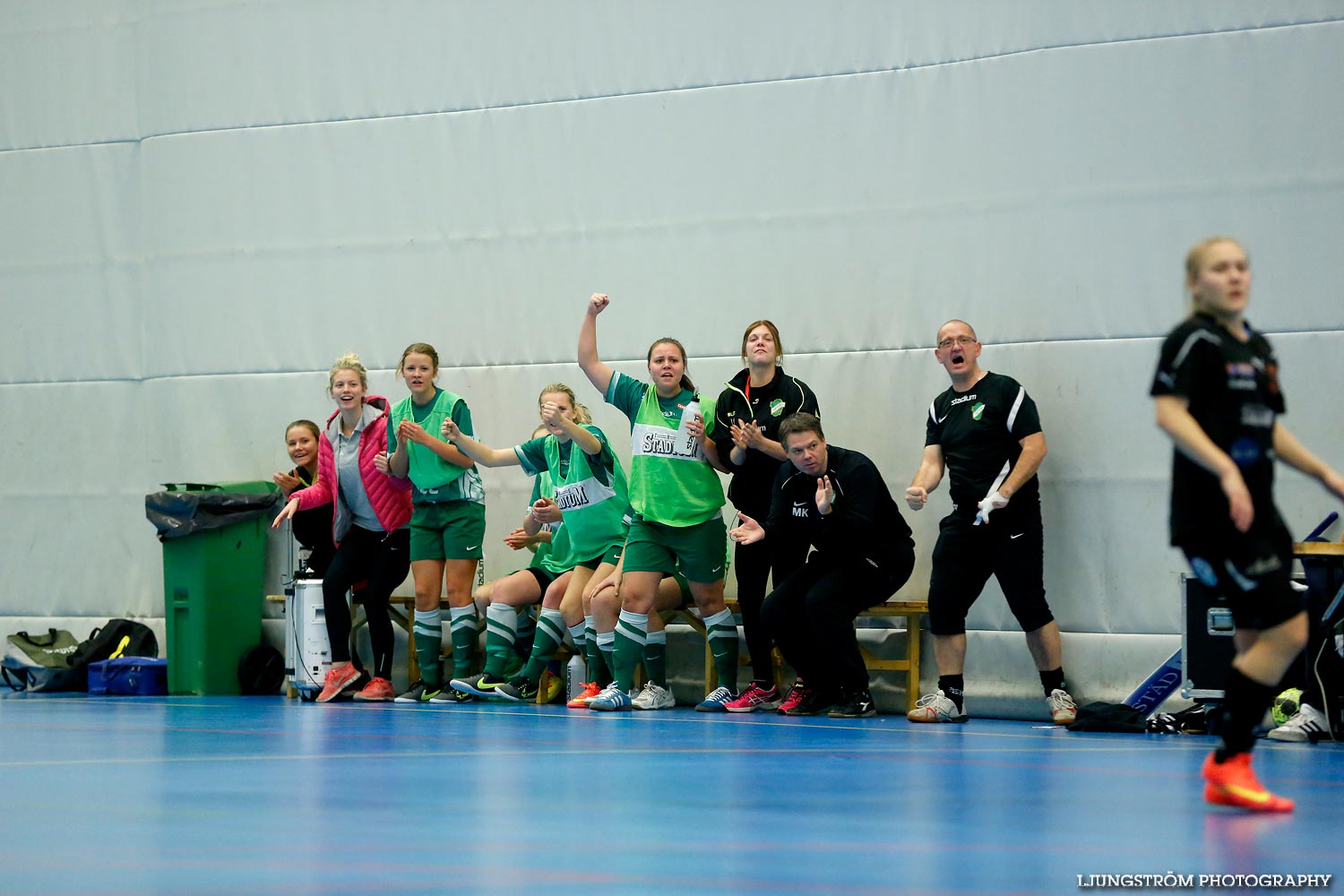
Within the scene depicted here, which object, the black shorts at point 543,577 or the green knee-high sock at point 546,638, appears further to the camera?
the black shorts at point 543,577

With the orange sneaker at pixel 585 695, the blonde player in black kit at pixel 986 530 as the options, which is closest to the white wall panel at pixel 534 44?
the blonde player in black kit at pixel 986 530

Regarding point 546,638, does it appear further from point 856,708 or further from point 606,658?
point 856,708

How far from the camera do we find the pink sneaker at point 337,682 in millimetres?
8203

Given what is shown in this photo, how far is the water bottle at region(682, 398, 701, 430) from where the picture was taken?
24.5ft

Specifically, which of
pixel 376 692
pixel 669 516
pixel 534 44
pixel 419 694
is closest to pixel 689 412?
pixel 669 516

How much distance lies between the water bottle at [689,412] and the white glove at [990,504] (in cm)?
145

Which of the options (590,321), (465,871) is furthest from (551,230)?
(465,871)

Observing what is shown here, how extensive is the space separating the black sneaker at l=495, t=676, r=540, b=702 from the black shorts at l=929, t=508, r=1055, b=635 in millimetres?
2161

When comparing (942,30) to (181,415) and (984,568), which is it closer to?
(984,568)

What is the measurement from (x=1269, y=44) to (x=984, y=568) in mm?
2660

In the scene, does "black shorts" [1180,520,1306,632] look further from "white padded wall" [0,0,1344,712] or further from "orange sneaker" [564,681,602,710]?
"orange sneaker" [564,681,602,710]

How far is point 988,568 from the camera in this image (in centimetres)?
699

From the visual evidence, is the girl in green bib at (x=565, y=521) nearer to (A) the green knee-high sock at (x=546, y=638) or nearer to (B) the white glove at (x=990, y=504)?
(A) the green knee-high sock at (x=546, y=638)

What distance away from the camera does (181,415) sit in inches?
376
